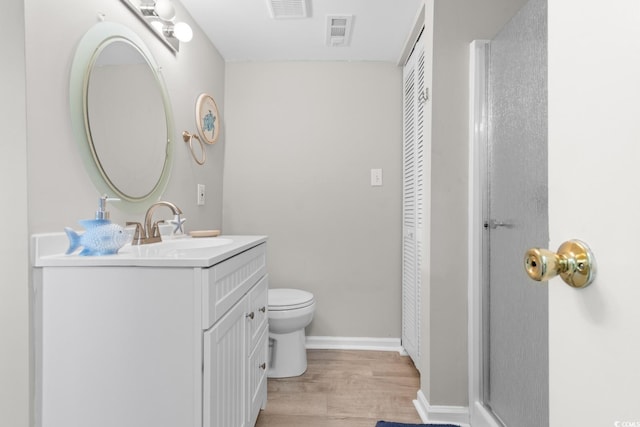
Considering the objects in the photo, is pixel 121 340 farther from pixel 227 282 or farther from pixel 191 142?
pixel 191 142

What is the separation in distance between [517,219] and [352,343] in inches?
62.3

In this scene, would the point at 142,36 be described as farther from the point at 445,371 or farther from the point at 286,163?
the point at 445,371

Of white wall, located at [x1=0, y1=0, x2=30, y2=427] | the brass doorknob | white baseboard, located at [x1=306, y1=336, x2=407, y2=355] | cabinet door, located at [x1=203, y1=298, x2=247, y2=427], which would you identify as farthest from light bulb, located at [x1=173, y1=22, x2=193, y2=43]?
white baseboard, located at [x1=306, y1=336, x2=407, y2=355]

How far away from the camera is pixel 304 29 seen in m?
2.01

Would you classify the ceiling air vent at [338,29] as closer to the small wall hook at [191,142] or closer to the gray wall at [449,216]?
the gray wall at [449,216]

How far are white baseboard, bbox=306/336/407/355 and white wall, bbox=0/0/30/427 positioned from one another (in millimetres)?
1763

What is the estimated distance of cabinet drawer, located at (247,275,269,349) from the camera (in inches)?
53.1

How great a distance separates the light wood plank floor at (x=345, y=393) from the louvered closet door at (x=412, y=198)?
0.64 ft

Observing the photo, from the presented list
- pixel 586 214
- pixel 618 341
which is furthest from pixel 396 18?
pixel 618 341

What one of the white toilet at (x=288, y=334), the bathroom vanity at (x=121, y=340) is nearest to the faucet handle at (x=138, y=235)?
the bathroom vanity at (x=121, y=340)

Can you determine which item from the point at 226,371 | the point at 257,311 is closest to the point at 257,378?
the point at 257,311

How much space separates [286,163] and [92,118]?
4.70 ft

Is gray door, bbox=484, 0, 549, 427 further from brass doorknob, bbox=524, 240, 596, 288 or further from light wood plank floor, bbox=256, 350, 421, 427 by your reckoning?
brass doorknob, bbox=524, 240, 596, 288

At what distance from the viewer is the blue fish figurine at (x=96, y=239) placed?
3.13 ft
